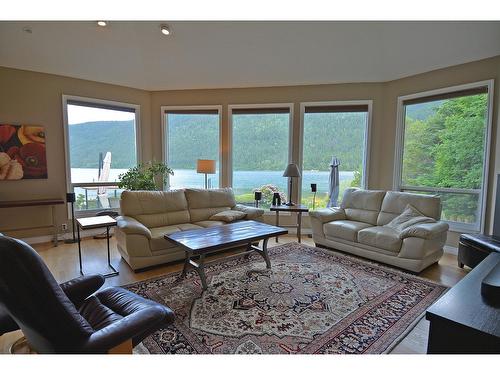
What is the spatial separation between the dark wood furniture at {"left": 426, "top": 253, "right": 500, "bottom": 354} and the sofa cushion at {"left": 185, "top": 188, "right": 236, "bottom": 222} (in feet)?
11.1

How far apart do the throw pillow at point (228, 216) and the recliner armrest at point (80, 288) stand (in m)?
2.33

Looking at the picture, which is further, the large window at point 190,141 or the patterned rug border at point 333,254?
the large window at point 190,141

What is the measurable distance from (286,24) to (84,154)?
4.12 meters

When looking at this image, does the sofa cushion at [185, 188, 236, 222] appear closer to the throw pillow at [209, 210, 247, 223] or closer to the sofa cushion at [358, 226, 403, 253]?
the throw pillow at [209, 210, 247, 223]

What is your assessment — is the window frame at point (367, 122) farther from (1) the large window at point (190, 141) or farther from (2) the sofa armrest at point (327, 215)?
(1) the large window at point (190, 141)

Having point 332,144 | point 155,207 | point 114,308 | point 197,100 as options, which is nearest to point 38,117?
point 155,207

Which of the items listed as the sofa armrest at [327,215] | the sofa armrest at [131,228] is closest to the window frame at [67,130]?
Answer: the sofa armrest at [131,228]

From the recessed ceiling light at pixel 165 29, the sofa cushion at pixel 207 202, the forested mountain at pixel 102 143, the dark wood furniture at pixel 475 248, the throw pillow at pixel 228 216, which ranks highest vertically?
the recessed ceiling light at pixel 165 29

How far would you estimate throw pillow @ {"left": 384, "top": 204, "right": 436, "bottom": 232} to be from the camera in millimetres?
3656

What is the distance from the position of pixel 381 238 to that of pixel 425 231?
514mm

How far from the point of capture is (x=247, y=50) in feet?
14.2

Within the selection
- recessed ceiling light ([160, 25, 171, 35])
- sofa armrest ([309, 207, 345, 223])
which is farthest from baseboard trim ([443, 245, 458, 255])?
recessed ceiling light ([160, 25, 171, 35])

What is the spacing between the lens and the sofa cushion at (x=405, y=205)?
3768 millimetres
